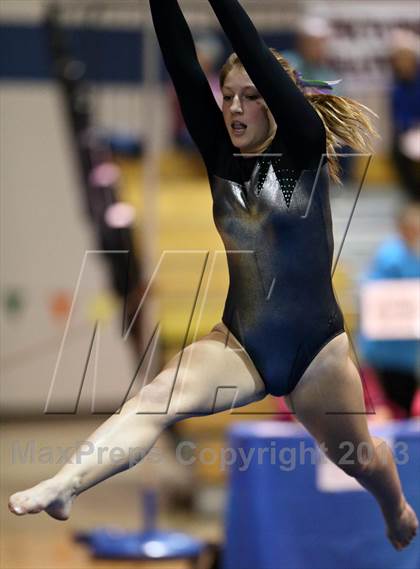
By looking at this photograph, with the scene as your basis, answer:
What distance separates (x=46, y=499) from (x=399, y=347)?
3.25 metres

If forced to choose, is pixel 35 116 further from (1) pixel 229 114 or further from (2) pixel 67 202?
(1) pixel 229 114

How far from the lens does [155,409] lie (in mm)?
2760

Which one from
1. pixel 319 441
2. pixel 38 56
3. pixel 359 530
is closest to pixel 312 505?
pixel 359 530

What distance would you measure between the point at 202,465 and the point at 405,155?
2051 millimetres

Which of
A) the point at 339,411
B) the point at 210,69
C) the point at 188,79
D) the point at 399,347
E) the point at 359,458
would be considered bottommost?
the point at 399,347

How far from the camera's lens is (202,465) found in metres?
6.88

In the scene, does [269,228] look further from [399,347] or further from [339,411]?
[399,347]

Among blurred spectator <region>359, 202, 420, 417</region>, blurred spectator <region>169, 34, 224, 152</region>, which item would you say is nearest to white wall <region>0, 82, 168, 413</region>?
blurred spectator <region>169, 34, 224, 152</region>

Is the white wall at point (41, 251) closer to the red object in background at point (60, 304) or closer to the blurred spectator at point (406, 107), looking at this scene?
the red object in background at point (60, 304)

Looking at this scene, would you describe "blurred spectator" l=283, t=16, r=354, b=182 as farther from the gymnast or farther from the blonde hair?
the gymnast

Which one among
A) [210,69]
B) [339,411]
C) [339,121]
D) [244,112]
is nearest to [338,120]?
[339,121]

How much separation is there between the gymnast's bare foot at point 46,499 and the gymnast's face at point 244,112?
903 mm

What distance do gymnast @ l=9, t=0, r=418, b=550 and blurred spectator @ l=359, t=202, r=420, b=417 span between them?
2579mm

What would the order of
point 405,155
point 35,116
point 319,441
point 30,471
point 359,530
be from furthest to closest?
1. point 35,116
2. point 30,471
3. point 405,155
4. point 359,530
5. point 319,441
